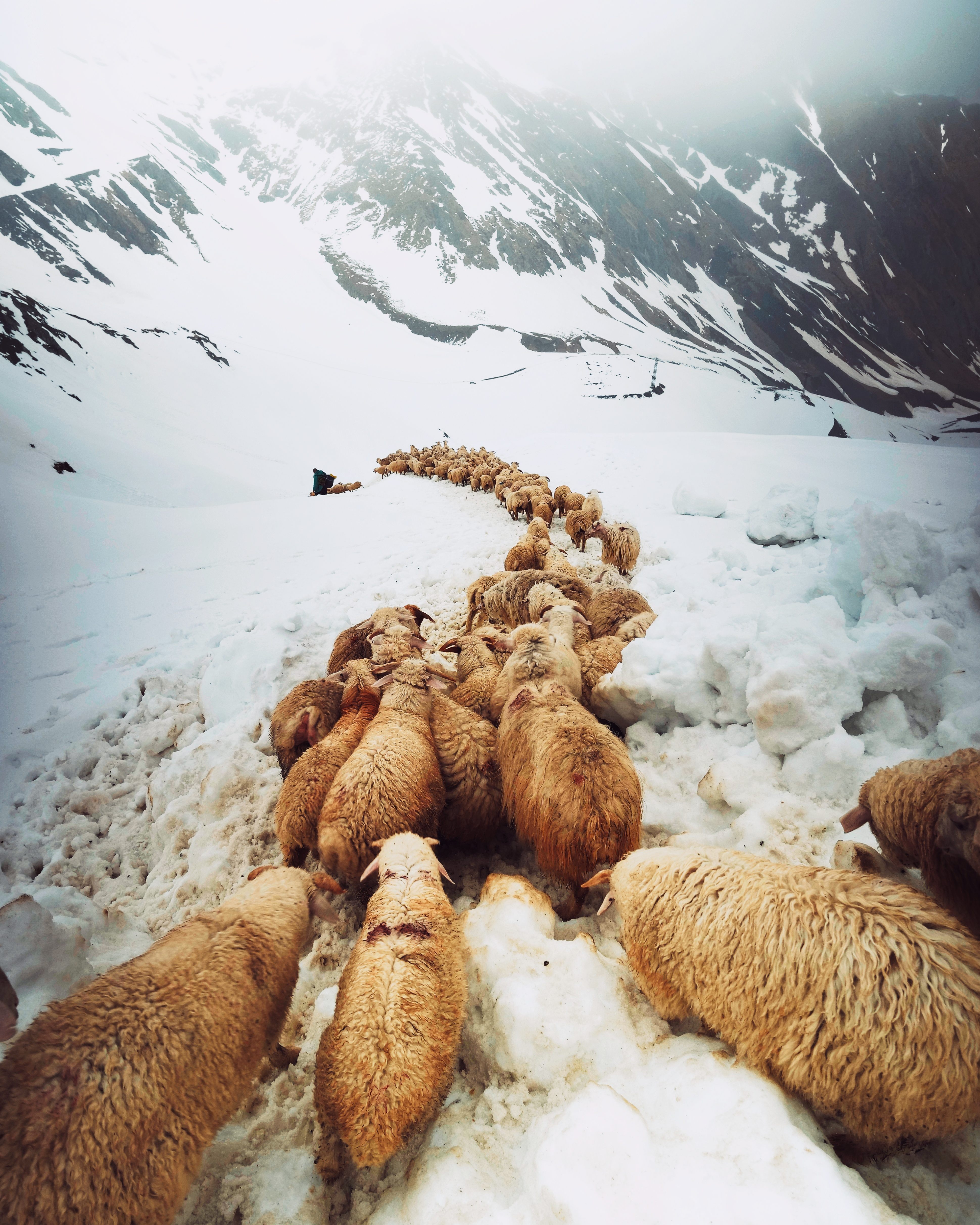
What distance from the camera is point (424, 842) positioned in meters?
2.41

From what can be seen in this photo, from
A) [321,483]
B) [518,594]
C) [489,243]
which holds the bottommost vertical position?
[518,594]

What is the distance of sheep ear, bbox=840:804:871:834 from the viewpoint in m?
2.03

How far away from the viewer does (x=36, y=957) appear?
188cm

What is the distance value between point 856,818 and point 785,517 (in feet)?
16.2

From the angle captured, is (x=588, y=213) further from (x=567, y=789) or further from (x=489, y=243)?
(x=567, y=789)

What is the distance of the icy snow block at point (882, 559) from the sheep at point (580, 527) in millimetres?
4723

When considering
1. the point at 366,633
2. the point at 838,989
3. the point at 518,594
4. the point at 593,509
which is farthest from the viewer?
the point at 593,509

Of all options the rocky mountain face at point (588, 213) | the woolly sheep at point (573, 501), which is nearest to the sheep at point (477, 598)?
the woolly sheep at point (573, 501)

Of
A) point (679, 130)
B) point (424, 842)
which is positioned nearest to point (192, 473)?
point (424, 842)

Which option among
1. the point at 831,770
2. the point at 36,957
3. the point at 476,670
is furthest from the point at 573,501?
the point at 36,957

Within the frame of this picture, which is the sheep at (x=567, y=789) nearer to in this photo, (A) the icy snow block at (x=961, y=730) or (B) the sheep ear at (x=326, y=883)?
(B) the sheep ear at (x=326, y=883)

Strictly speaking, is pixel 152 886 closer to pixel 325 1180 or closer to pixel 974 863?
pixel 325 1180

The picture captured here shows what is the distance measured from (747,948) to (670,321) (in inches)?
2994

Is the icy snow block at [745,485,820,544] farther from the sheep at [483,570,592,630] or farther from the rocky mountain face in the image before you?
the sheep at [483,570,592,630]
